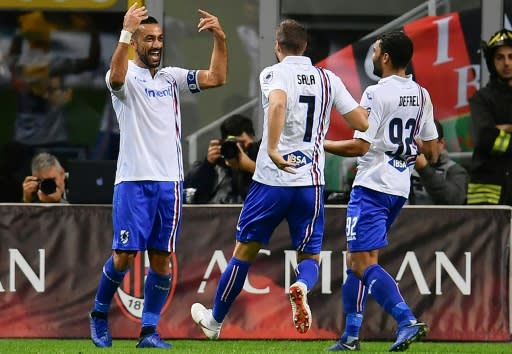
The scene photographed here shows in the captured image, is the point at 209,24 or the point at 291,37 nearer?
the point at 291,37

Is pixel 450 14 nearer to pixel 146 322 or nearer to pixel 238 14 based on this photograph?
pixel 238 14

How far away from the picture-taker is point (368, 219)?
970cm

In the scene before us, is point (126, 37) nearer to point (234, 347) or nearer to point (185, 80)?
point (185, 80)

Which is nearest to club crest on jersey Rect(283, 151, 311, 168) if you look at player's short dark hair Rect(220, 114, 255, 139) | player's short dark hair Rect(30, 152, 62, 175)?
player's short dark hair Rect(220, 114, 255, 139)

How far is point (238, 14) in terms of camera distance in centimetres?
1359

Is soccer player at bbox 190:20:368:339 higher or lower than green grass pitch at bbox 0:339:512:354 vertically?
higher

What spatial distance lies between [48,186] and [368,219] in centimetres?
307

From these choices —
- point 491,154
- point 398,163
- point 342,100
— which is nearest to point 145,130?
point 342,100

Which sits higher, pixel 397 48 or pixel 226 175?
pixel 397 48

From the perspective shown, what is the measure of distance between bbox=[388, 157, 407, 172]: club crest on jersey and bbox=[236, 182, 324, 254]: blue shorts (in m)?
0.55

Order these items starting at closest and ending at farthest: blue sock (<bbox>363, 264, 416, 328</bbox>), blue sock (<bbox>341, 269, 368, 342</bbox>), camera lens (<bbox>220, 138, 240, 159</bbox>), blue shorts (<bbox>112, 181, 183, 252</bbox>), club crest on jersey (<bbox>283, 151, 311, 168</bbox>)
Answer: blue sock (<bbox>363, 264, 416, 328</bbox>), club crest on jersey (<bbox>283, 151, 311, 168</bbox>), blue shorts (<bbox>112, 181, 183, 252</bbox>), blue sock (<bbox>341, 269, 368, 342</bbox>), camera lens (<bbox>220, 138, 240, 159</bbox>)

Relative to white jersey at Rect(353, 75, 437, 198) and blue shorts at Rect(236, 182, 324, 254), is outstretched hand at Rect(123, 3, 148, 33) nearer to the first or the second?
blue shorts at Rect(236, 182, 324, 254)

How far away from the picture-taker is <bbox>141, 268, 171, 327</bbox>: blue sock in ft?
32.2

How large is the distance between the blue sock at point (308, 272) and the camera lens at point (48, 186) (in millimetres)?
2875
